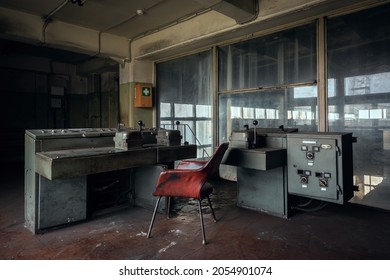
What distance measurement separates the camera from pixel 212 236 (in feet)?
7.54

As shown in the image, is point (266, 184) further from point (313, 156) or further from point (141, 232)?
point (141, 232)

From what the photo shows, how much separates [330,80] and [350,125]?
1.86 ft

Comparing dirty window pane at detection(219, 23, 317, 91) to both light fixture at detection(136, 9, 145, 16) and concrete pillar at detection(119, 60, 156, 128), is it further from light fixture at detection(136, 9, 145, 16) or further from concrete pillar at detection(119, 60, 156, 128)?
concrete pillar at detection(119, 60, 156, 128)

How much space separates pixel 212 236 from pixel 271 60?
252 centimetres

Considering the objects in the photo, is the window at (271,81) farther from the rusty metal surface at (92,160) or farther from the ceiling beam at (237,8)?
the rusty metal surface at (92,160)

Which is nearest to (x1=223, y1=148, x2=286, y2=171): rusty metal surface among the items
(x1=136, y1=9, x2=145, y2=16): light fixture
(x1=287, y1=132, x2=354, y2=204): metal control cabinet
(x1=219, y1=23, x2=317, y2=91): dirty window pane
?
(x1=287, y1=132, x2=354, y2=204): metal control cabinet

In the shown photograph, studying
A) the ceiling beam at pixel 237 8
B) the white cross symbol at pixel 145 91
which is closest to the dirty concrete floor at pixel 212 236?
the ceiling beam at pixel 237 8

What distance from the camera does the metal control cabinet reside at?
235 cm

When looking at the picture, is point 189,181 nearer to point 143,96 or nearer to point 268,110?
point 268,110

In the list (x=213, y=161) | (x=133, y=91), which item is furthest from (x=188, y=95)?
(x=213, y=161)

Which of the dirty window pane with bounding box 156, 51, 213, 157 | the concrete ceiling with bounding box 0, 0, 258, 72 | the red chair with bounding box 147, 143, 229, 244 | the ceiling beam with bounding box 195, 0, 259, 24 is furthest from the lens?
the dirty window pane with bounding box 156, 51, 213, 157

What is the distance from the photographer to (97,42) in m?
4.81

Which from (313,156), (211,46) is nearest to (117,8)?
(211,46)

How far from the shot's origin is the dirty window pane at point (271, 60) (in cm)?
336
